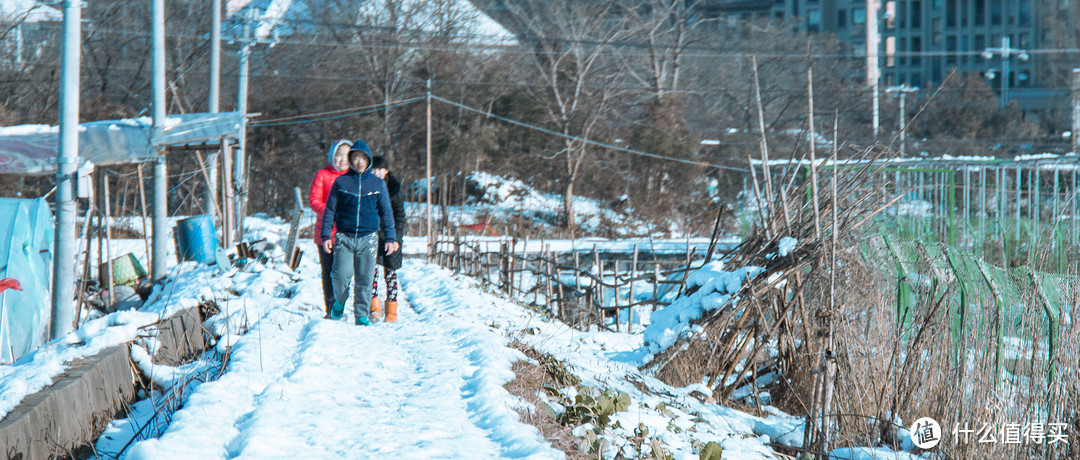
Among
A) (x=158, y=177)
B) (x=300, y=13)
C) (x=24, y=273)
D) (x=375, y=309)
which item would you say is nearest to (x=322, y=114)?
(x=300, y=13)

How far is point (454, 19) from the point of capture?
1318 inches

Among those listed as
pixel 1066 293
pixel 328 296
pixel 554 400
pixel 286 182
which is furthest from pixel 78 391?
pixel 286 182

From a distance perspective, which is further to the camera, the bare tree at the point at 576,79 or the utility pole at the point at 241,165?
the bare tree at the point at 576,79

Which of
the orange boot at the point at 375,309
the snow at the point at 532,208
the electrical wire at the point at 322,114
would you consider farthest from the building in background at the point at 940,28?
the orange boot at the point at 375,309

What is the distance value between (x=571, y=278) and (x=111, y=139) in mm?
11591

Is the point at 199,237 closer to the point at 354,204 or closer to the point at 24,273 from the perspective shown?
the point at 24,273

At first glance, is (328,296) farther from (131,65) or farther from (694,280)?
(131,65)

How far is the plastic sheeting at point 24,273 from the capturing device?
24.7 feet

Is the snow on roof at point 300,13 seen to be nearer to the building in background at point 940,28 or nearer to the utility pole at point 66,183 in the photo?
the utility pole at point 66,183

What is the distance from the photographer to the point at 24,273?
788 centimetres

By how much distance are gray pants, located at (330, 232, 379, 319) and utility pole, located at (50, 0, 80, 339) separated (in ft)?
8.14

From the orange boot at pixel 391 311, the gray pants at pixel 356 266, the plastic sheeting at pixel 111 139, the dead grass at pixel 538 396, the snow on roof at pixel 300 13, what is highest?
the snow on roof at pixel 300 13

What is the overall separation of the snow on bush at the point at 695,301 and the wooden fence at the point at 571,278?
0.43 meters

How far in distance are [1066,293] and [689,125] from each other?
32.1m
